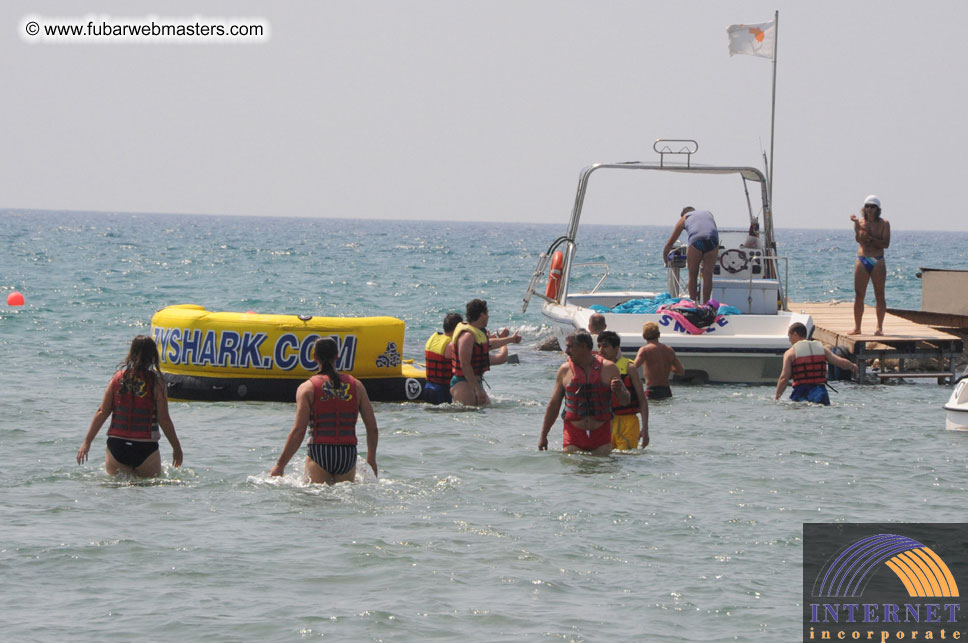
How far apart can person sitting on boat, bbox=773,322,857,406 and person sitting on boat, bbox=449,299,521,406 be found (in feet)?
9.45

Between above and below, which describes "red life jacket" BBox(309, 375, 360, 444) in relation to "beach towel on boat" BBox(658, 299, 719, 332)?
below

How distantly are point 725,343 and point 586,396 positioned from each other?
5.91 m

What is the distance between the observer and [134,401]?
344 inches

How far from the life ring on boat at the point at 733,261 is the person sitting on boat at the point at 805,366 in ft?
14.3

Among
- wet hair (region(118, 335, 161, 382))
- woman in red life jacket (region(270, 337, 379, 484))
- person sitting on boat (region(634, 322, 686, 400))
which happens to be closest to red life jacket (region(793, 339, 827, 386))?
person sitting on boat (region(634, 322, 686, 400))

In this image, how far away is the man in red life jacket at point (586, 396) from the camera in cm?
948

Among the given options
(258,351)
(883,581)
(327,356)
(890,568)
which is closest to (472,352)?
(258,351)

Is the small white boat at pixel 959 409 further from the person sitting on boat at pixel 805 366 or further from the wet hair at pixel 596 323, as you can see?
the wet hair at pixel 596 323

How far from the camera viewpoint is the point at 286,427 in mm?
12281

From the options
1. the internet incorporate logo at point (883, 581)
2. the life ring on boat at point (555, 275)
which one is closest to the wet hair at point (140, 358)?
the internet incorporate logo at point (883, 581)

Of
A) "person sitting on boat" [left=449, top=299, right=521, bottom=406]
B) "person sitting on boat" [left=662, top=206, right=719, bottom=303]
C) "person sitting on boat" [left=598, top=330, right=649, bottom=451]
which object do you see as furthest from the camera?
"person sitting on boat" [left=662, top=206, right=719, bottom=303]

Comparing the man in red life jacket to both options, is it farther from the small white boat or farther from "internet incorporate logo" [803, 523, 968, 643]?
the small white boat

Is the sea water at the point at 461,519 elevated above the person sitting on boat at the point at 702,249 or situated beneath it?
situated beneath

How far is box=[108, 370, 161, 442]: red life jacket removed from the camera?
343 inches
